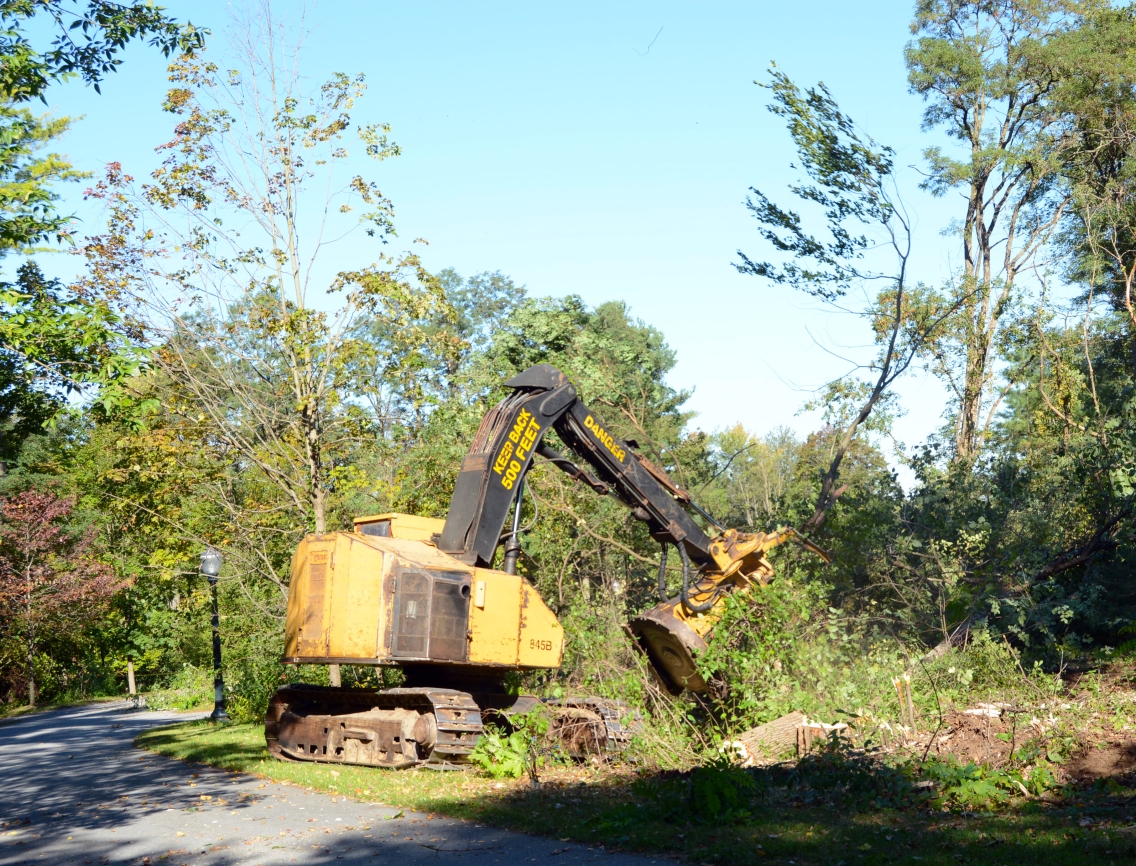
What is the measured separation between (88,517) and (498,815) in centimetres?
3132

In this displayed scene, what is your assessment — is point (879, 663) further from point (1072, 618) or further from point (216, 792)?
point (216, 792)

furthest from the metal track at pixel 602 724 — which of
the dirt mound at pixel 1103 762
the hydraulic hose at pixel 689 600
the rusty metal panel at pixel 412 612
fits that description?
the dirt mound at pixel 1103 762

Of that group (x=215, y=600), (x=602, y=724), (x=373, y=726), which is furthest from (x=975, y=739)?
(x=215, y=600)

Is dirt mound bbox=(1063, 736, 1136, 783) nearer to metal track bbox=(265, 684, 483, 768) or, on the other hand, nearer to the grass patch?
the grass patch

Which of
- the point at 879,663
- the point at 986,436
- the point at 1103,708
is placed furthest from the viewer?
the point at 986,436

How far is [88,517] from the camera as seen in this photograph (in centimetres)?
3575

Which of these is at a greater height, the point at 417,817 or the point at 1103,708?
the point at 1103,708

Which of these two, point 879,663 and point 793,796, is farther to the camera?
point 879,663

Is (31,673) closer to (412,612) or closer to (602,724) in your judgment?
(412,612)

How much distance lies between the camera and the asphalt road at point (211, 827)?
779 cm

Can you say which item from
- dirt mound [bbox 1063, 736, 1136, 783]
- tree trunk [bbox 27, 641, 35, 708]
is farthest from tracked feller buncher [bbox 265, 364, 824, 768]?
tree trunk [bbox 27, 641, 35, 708]

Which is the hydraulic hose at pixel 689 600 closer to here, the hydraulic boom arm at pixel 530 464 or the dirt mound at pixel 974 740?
the hydraulic boom arm at pixel 530 464

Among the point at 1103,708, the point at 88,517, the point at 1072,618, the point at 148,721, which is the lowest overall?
the point at 148,721

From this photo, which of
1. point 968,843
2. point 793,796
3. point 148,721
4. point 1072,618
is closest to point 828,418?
point 1072,618
